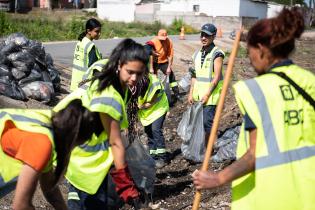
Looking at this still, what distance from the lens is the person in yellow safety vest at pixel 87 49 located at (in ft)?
23.1

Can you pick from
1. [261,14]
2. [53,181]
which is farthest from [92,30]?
[261,14]

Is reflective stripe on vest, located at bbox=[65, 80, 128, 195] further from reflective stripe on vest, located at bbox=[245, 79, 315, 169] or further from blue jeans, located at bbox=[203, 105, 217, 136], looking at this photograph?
blue jeans, located at bbox=[203, 105, 217, 136]

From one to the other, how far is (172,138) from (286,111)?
645 cm

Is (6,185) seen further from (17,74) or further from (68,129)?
(17,74)

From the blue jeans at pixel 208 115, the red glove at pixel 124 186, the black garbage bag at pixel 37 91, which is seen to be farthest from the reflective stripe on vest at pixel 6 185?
the black garbage bag at pixel 37 91

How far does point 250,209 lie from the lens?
2480mm

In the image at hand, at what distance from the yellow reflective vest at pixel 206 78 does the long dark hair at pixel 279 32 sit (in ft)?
14.2

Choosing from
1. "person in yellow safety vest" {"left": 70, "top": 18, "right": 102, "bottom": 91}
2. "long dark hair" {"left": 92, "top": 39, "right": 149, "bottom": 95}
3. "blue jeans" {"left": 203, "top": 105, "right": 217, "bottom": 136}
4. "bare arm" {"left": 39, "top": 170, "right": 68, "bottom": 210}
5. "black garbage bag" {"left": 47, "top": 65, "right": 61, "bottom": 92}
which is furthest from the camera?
"black garbage bag" {"left": 47, "top": 65, "right": 61, "bottom": 92}

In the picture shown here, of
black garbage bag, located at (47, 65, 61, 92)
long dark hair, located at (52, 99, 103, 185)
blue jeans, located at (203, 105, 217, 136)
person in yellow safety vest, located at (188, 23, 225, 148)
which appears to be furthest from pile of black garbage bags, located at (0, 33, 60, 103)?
long dark hair, located at (52, 99, 103, 185)

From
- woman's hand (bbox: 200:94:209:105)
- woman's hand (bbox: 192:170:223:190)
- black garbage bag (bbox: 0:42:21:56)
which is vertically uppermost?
woman's hand (bbox: 192:170:223:190)

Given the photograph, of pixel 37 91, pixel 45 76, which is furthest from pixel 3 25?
pixel 37 91

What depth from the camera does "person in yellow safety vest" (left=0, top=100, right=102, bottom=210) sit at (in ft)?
8.30

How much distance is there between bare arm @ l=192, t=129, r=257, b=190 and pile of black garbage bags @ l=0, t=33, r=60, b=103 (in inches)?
277

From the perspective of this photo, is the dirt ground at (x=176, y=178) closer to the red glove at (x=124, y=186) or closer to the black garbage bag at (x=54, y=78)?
the black garbage bag at (x=54, y=78)
